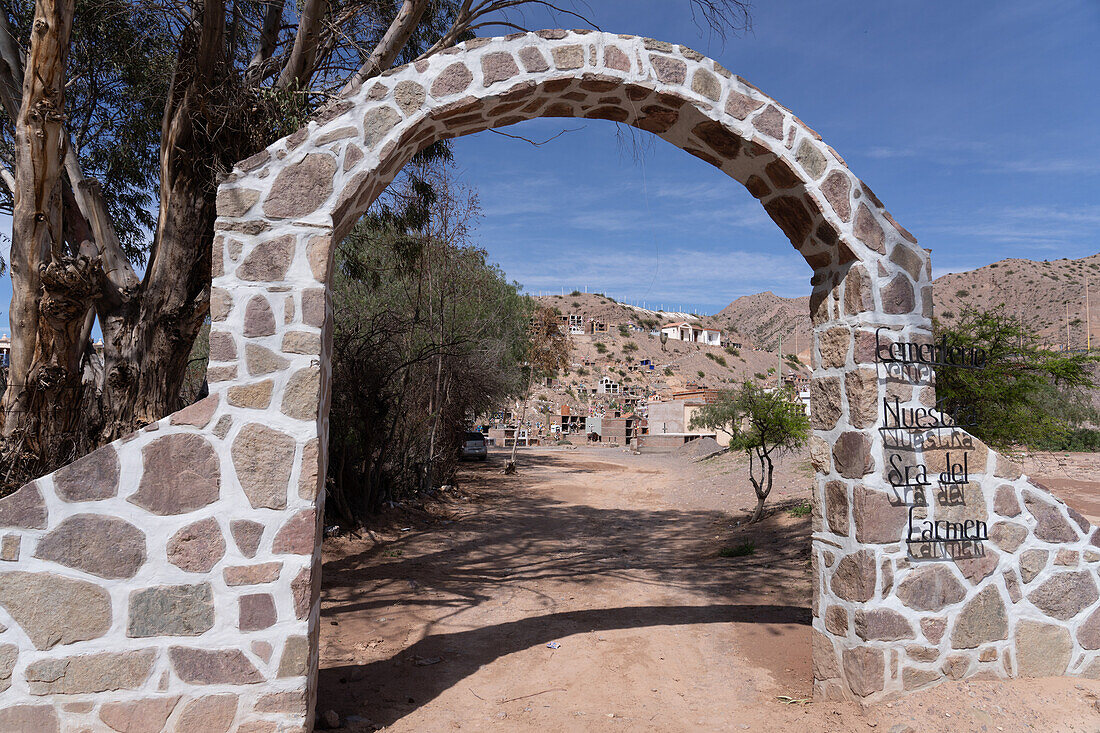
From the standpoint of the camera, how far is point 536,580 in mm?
6973

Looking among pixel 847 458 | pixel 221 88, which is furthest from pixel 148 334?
pixel 847 458

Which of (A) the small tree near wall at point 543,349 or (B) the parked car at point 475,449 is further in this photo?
(A) the small tree near wall at point 543,349

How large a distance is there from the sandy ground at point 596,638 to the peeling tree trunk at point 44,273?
8.80ft

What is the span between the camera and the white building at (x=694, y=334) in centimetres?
6831

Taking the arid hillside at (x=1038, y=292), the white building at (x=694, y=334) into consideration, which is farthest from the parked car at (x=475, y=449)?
the white building at (x=694, y=334)

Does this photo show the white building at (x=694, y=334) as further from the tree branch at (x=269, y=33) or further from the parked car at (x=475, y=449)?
the tree branch at (x=269, y=33)

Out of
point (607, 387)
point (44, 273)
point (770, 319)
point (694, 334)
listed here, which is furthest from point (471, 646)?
point (770, 319)

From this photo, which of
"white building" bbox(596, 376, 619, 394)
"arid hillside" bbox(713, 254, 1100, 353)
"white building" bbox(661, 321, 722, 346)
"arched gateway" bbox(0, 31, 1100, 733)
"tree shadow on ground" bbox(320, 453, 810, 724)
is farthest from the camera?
"white building" bbox(661, 321, 722, 346)

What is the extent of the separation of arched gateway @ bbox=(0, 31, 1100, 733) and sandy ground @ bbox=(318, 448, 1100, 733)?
0.34 m

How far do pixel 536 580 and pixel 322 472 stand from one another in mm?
4309

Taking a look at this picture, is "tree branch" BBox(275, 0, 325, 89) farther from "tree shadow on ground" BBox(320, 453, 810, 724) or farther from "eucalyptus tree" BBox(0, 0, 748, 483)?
"tree shadow on ground" BBox(320, 453, 810, 724)

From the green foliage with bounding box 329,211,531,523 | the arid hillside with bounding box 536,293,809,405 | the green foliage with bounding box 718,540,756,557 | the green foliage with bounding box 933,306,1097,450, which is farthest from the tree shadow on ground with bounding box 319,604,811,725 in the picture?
the arid hillside with bounding box 536,293,809,405

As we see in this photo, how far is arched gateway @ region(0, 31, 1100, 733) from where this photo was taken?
109 inches

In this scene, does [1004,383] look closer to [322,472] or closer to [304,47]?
[322,472]
